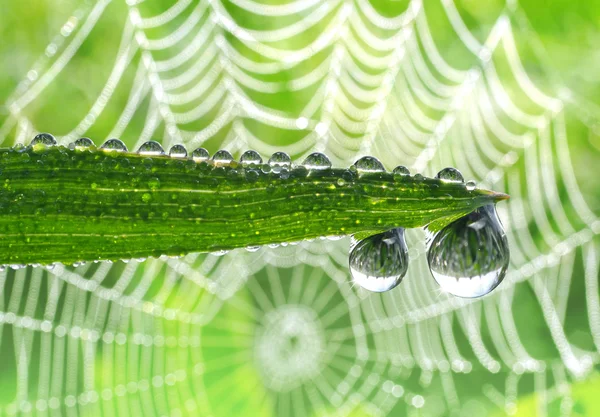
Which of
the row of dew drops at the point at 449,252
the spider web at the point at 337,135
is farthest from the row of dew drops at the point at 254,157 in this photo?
the spider web at the point at 337,135

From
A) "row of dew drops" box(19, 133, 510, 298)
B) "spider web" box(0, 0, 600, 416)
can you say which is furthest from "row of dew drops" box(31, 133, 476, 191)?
"spider web" box(0, 0, 600, 416)

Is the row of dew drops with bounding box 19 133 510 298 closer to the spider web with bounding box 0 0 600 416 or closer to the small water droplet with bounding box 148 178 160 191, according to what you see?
the small water droplet with bounding box 148 178 160 191

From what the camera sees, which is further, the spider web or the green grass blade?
the spider web

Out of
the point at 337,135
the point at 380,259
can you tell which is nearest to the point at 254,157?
the point at 380,259

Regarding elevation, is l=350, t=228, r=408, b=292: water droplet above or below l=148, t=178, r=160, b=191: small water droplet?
below

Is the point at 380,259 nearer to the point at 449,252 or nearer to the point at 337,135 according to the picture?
the point at 449,252

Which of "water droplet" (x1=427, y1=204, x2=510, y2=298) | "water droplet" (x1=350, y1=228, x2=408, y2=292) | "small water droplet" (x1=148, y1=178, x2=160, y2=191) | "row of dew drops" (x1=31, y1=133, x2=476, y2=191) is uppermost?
"row of dew drops" (x1=31, y1=133, x2=476, y2=191)

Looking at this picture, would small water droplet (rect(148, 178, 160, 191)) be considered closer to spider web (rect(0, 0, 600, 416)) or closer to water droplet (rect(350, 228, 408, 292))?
water droplet (rect(350, 228, 408, 292))

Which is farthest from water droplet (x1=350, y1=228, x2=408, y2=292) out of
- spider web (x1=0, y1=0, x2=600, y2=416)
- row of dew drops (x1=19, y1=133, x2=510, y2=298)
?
spider web (x1=0, y1=0, x2=600, y2=416)

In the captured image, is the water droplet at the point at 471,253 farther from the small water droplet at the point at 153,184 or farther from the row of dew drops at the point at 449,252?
the small water droplet at the point at 153,184
